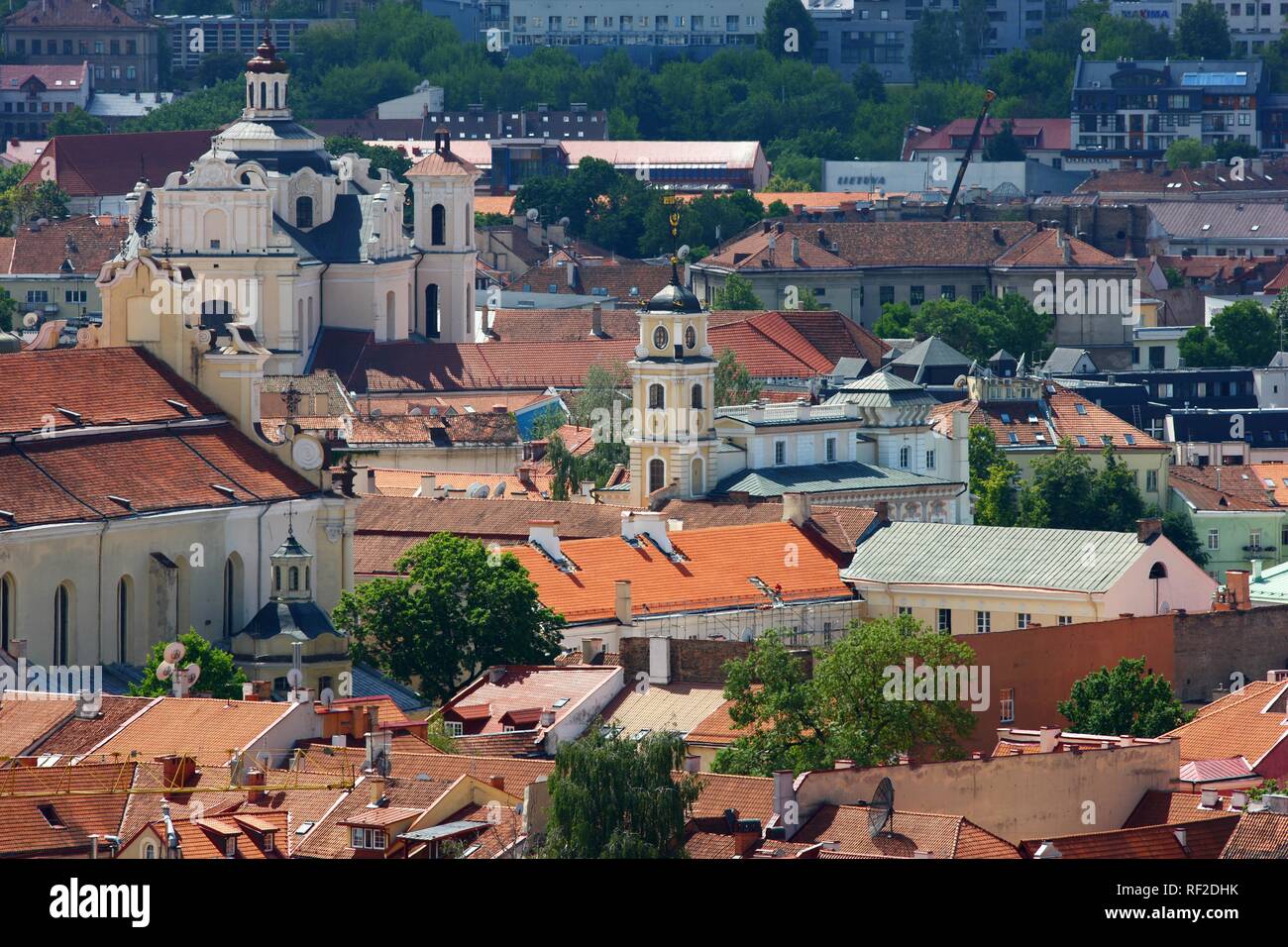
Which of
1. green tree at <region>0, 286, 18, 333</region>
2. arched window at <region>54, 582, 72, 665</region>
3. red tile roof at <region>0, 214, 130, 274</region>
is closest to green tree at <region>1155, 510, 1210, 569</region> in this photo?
arched window at <region>54, 582, 72, 665</region>

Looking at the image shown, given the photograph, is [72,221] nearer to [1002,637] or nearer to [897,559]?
[897,559]

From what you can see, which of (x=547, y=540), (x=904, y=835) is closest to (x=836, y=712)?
(x=904, y=835)

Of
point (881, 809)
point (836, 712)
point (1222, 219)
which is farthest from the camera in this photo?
point (1222, 219)

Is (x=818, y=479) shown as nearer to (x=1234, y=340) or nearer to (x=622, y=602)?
(x=622, y=602)

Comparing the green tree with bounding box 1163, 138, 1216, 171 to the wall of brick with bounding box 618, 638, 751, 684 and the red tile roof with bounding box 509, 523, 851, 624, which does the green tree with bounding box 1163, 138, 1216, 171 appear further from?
the wall of brick with bounding box 618, 638, 751, 684

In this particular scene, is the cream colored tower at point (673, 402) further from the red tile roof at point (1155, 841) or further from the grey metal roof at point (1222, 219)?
the grey metal roof at point (1222, 219)
